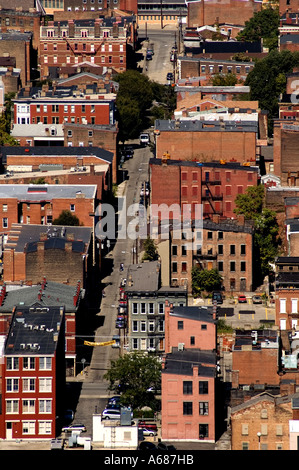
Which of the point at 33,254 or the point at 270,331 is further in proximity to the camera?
the point at 33,254

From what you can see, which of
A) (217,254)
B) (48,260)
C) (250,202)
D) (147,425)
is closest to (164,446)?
(147,425)

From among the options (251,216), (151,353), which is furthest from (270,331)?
(251,216)

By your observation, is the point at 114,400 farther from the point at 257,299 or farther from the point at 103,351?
the point at 257,299

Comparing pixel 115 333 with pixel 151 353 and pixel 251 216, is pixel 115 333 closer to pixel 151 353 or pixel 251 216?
pixel 151 353

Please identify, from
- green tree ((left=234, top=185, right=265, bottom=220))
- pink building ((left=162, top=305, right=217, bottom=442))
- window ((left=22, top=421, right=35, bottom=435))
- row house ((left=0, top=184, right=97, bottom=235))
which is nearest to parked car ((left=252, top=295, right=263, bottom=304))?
green tree ((left=234, top=185, right=265, bottom=220))

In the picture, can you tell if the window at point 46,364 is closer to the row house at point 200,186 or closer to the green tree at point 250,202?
the green tree at point 250,202

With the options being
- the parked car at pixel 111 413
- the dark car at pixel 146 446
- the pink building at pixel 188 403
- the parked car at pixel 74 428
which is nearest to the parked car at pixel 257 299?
the pink building at pixel 188 403
